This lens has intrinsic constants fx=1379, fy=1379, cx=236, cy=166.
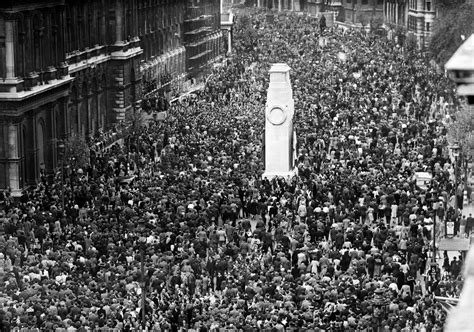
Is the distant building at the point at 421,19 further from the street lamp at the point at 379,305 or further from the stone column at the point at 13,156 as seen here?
the street lamp at the point at 379,305

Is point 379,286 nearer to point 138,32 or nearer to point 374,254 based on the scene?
point 374,254

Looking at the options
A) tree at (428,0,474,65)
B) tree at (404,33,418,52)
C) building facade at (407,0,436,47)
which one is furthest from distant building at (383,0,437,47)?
tree at (428,0,474,65)

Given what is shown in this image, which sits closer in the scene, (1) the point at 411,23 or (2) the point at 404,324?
(2) the point at 404,324

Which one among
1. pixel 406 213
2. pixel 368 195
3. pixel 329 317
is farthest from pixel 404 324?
pixel 368 195

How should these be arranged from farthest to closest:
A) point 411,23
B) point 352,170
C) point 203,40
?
point 411,23
point 203,40
point 352,170

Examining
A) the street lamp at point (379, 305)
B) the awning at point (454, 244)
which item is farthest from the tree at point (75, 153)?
the street lamp at point (379, 305)

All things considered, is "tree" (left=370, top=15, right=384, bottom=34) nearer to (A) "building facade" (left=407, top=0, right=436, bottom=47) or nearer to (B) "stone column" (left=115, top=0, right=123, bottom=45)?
(A) "building facade" (left=407, top=0, right=436, bottom=47)
